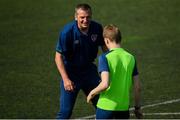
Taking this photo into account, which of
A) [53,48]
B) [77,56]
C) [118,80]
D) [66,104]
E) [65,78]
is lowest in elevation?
[53,48]

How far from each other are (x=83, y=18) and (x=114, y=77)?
63.7 inches

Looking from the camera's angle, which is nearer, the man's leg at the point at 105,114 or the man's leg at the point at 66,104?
the man's leg at the point at 105,114

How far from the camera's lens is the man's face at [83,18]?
998 centimetres

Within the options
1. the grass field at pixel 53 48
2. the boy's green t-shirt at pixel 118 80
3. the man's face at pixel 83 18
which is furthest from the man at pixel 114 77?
the grass field at pixel 53 48

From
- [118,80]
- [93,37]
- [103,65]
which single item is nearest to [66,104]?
[93,37]

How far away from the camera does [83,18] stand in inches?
397

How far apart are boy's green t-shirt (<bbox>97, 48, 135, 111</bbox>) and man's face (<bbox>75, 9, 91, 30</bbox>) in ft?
4.55

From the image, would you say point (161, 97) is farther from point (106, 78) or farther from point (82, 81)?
point (106, 78)

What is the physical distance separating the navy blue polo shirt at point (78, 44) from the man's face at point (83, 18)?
8.0 inches

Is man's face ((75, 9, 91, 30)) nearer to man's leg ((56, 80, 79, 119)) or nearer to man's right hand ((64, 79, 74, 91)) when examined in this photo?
man's right hand ((64, 79, 74, 91))

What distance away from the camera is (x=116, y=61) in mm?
8766

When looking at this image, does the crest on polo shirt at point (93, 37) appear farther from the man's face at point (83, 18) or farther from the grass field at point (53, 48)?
the grass field at point (53, 48)

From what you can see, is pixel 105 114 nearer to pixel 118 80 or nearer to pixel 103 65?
pixel 118 80

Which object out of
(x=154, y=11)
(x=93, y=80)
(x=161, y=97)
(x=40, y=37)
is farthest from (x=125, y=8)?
(x=93, y=80)
